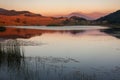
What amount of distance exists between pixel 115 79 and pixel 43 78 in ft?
10.3

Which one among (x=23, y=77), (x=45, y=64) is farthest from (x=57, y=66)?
(x=23, y=77)

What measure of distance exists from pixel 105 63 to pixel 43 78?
522 cm

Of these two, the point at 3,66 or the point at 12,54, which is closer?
the point at 3,66

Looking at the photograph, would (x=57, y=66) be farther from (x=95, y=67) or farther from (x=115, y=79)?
(x=115, y=79)

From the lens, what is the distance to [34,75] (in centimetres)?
1070

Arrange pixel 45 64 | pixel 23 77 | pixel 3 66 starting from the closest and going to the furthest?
pixel 23 77, pixel 3 66, pixel 45 64

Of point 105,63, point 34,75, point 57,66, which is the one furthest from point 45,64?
point 105,63

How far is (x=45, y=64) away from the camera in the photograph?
43.8 feet

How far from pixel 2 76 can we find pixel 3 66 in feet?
5.90

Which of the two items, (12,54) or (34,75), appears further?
(12,54)

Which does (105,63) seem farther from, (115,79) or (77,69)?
(115,79)

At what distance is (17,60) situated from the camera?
13562 mm

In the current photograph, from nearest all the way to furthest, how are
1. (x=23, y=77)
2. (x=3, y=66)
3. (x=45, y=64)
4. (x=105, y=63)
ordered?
(x=23, y=77), (x=3, y=66), (x=45, y=64), (x=105, y=63)

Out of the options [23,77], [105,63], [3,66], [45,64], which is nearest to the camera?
[23,77]
